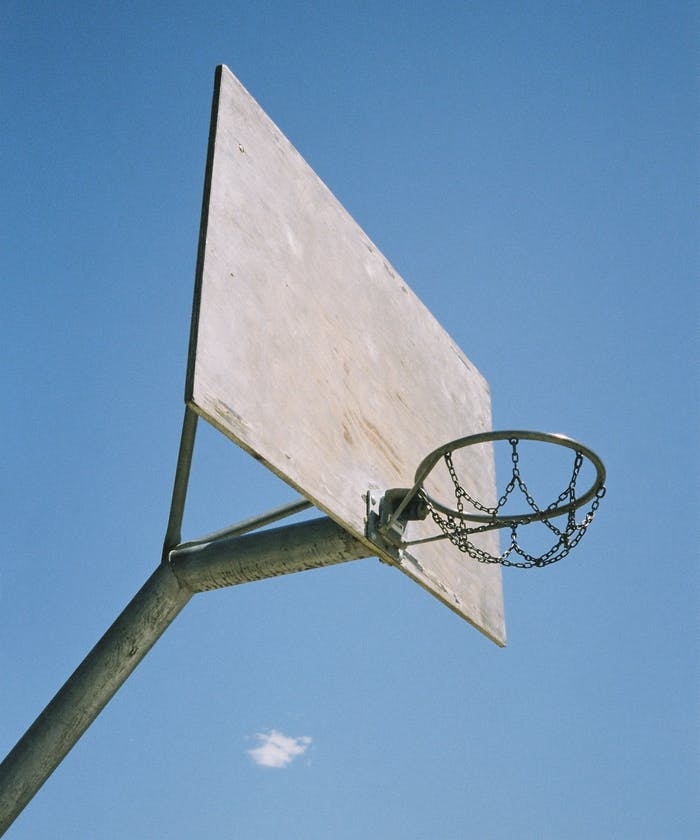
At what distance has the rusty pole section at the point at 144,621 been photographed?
11.9ft

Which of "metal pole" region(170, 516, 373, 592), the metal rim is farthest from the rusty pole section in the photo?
the metal rim

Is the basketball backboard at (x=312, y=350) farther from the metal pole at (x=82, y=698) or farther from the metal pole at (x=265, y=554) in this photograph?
the metal pole at (x=82, y=698)

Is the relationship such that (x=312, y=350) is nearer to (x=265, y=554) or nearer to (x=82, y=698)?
(x=265, y=554)

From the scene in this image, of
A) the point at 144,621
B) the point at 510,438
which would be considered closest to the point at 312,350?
the point at 510,438

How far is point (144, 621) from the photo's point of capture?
12.5 ft

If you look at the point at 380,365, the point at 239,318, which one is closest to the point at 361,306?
the point at 380,365

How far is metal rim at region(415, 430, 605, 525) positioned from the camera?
11.3ft

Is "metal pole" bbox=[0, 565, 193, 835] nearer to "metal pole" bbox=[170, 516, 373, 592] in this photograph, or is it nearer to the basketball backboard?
"metal pole" bbox=[170, 516, 373, 592]

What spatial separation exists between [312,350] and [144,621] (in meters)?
1.31

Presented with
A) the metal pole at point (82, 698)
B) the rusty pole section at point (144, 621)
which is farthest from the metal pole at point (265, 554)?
the metal pole at point (82, 698)

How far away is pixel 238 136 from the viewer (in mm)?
3488

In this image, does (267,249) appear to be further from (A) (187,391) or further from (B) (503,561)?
(B) (503,561)

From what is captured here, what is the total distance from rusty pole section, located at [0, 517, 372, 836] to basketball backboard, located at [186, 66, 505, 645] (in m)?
0.27

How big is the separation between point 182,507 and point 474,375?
192cm
